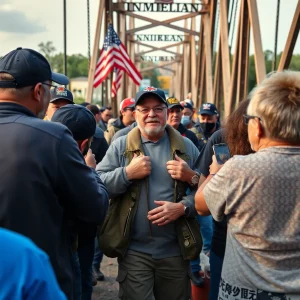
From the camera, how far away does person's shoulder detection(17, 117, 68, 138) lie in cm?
201

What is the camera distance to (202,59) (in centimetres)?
2014

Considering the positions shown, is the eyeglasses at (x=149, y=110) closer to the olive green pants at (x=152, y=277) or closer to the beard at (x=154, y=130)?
the beard at (x=154, y=130)

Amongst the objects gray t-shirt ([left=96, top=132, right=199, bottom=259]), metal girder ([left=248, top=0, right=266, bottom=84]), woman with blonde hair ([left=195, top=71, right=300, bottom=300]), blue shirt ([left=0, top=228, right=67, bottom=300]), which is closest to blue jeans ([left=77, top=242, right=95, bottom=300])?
gray t-shirt ([left=96, top=132, right=199, bottom=259])

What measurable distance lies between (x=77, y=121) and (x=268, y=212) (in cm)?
123

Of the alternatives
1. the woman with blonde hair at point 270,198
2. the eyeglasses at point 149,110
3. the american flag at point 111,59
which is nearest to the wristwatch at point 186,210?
the eyeglasses at point 149,110

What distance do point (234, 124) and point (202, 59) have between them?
17.9 meters

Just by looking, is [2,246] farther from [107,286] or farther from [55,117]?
[107,286]

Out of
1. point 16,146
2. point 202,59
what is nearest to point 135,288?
point 16,146

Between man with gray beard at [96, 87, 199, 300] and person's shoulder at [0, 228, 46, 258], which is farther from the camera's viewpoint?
man with gray beard at [96, 87, 199, 300]

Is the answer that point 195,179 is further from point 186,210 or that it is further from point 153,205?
point 153,205

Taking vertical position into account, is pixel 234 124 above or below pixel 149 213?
above

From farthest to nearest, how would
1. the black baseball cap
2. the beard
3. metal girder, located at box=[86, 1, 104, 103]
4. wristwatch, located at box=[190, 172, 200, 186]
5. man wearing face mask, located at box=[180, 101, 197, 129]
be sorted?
metal girder, located at box=[86, 1, 104, 103], man wearing face mask, located at box=[180, 101, 197, 129], the beard, wristwatch, located at box=[190, 172, 200, 186], the black baseball cap

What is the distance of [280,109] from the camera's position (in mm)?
2037

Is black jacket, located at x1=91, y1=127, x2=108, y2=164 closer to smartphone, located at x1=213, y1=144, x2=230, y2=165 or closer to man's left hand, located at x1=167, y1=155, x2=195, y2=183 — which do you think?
man's left hand, located at x1=167, y1=155, x2=195, y2=183
